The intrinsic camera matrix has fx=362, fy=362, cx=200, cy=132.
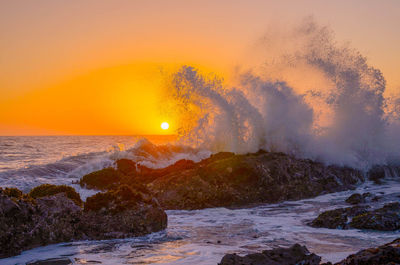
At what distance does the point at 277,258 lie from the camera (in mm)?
3797

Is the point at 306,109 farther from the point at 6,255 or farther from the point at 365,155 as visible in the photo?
the point at 6,255

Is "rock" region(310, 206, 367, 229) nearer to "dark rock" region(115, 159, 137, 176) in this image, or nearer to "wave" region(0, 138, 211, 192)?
"dark rock" region(115, 159, 137, 176)

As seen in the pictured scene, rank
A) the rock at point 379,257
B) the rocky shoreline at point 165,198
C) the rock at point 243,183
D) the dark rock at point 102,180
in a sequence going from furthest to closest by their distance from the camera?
the dark rock at point 102,180, the rock at point 243,183, the rocky shoreline at point 165,198, the rock at point 379,257

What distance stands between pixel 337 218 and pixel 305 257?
323 cm

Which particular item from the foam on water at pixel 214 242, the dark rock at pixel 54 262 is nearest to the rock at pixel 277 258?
the foam on water at pixel 214 242

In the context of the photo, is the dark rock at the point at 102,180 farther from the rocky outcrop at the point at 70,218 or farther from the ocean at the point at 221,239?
the rocky outcrop at the point at 70,218

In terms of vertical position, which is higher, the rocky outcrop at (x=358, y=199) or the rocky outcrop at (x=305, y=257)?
the rocky outcrop at (x=358, y=199)

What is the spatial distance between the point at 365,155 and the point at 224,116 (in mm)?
6496

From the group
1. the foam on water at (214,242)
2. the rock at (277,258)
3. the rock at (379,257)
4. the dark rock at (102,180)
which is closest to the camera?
the rock at (379,257)

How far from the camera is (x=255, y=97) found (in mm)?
16719

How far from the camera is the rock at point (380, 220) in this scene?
6.11 m

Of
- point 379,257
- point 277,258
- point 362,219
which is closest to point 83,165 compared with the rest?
point 362,219

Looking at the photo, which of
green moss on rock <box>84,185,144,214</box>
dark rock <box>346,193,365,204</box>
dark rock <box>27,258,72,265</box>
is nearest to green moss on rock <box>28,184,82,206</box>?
green moss on rock <box>84,185,144,214</box>

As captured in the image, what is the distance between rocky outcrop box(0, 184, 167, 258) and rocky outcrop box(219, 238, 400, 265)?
2.99 meters
